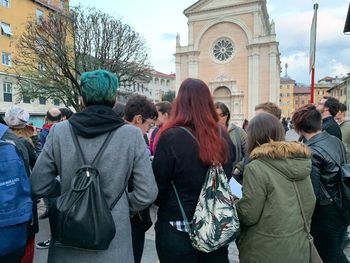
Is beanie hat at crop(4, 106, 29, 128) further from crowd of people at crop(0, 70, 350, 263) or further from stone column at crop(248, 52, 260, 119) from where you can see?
stone column at crop(248, 52, 260, 119)

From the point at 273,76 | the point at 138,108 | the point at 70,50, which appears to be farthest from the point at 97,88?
the point at 273,76

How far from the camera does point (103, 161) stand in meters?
1.93

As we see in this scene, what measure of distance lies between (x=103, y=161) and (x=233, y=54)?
44.6m

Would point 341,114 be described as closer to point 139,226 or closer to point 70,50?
point 139,226

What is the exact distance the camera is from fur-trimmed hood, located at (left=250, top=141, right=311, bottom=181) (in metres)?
2.28

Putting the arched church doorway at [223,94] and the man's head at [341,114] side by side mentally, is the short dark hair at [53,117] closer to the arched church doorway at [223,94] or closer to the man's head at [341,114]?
the man's head at [341,114]

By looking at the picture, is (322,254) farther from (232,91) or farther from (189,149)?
(232,91)

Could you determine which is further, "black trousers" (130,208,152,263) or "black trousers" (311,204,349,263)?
"black trousers" (311,204,349,263)

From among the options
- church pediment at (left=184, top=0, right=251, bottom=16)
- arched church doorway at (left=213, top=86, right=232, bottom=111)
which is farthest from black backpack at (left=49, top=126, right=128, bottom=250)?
church pediment at (left=184, top=0, right=251, bottom=16)

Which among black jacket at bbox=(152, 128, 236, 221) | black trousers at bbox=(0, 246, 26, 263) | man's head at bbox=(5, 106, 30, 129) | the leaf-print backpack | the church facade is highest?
the church facade

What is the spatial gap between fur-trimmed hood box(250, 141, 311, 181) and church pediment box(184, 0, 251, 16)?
46051mm

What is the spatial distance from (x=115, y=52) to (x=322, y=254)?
18.6 meters

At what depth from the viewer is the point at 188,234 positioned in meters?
2.16

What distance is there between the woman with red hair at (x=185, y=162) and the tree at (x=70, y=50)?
675 inches
